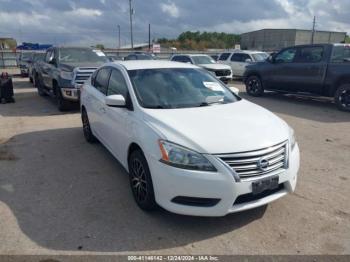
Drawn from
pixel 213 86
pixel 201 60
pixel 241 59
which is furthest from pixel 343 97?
pixel 241 59

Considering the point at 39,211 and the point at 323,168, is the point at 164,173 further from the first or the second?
the point at 323,168

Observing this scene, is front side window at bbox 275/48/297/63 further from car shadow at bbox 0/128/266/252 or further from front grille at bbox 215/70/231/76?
car shadow at bbox 0/128/266/252

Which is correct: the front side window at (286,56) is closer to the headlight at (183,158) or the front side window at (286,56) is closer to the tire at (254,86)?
the tire at (254,86)

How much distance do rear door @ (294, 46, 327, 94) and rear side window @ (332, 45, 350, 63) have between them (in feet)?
0.94

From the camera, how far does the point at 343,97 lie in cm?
959

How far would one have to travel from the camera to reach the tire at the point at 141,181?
346 centimetres

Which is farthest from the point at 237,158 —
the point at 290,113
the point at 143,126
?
the point at 290,113

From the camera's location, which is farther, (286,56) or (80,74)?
(286,56)

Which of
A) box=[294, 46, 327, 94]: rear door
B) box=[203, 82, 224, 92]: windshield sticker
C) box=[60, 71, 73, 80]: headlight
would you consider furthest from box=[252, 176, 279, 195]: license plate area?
box=[294, 46, 327, 94]: rear door

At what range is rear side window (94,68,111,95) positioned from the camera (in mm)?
5258

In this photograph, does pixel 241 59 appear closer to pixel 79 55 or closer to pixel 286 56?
pixel 286 56

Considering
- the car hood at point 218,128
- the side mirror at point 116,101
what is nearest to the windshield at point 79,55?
the side mirror at point 116,101

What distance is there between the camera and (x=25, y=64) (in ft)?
73.6

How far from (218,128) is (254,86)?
32.6ft
